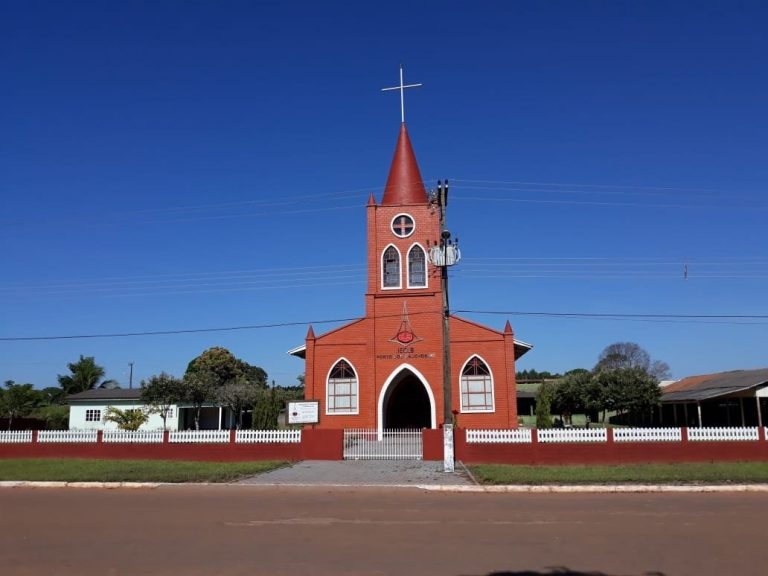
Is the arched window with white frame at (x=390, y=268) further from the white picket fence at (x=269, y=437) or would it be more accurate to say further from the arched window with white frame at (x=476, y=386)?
the white picket fence at (x=269, y=437)

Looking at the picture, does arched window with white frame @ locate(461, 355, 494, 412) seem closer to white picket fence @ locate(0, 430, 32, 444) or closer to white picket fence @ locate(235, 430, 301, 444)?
white picket fence @ locate(235, 430, 301, 444)

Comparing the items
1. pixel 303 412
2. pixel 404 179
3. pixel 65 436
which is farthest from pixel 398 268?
pixel 65 436

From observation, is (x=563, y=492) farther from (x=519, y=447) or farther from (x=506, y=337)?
(x=506, y=337)

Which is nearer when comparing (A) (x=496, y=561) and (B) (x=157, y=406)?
(A) (x=496, y=561)

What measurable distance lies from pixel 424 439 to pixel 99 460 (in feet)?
34.2

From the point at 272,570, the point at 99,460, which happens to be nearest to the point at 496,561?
the point at 272,570

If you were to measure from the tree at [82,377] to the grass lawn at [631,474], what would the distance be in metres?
56.5

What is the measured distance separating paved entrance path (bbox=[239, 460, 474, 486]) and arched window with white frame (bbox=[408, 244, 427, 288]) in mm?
12583

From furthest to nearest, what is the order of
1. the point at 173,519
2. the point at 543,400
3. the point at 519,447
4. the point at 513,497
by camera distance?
the point at 543,400 → the point at 519,447 → the point at 513,497 → the point at 173,519

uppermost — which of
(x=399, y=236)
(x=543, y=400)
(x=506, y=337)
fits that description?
(x=399, y=236)

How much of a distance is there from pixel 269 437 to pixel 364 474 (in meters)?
4.77

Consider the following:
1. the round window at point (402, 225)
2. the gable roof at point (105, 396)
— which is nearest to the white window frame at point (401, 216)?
the round window at point (402, 225)

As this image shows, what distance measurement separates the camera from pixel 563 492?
1422 centimetres

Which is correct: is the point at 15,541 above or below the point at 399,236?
below
